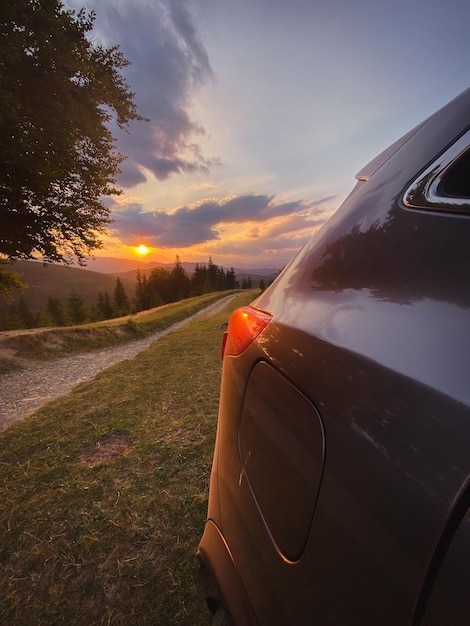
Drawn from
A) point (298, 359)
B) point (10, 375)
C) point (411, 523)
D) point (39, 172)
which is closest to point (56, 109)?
point (39, 172)

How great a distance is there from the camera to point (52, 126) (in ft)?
25.3

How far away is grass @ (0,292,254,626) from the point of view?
2.04 meters

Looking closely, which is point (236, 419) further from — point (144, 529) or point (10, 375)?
point (10, 375)

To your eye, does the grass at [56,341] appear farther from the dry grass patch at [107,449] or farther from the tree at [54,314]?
the tree at [54,314]

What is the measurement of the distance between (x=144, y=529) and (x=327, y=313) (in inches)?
116

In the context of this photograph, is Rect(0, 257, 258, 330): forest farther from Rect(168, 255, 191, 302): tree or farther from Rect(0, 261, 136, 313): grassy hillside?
Rect(0, 261, 136, 313): grassy hillside

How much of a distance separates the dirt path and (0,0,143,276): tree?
393 centimetres

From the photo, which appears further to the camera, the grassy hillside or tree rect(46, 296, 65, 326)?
the grassy hillside

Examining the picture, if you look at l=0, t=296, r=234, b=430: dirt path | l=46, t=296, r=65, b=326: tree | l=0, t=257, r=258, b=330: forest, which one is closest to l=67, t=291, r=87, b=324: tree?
l=0, t=257, r=258, b=330: forest

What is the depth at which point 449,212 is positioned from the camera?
808mm

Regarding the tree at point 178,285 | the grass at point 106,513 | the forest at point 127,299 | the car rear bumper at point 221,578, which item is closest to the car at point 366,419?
the car rear bumper at point 221,578

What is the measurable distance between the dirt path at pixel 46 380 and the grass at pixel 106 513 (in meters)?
1.29

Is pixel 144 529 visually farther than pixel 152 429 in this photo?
No

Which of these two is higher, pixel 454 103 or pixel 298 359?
pixel 454 103
